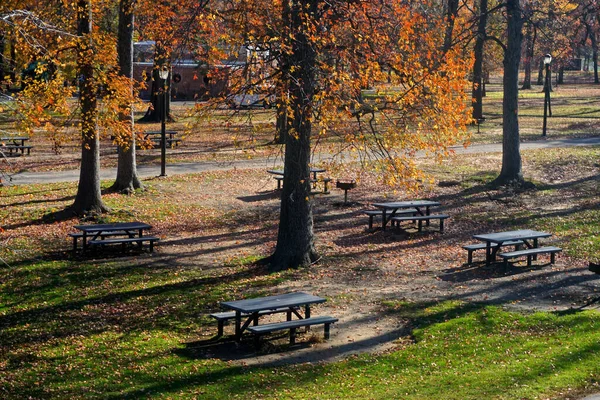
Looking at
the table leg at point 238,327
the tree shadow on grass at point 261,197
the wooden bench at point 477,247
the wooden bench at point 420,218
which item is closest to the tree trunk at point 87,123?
the tree shadow on grass at point 261,197

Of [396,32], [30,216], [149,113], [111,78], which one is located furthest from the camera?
[149,113]

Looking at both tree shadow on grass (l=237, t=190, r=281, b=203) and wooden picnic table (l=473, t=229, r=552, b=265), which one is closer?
wooden picnic table (l=473, t=229, r=552, b=265)

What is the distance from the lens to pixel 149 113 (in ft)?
138

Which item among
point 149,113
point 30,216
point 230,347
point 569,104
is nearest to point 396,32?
point 230,347

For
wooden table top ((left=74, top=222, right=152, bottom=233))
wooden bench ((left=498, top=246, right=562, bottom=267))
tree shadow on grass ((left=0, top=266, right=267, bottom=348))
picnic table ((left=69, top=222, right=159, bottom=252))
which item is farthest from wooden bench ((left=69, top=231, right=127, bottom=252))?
wooden bench ((left=498, top=246, right=562, bottom=267))

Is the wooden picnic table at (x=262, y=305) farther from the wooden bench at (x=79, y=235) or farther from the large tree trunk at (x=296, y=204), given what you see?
the wooden bench at (x=79, y=235)

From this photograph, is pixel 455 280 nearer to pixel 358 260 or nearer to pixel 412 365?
pixel 358 260

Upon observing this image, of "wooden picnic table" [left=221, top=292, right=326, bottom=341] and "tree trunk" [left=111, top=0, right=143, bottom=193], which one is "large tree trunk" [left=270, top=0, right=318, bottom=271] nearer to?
"wooden picnic table" [left=221, top=292, right=326, bottom=341]

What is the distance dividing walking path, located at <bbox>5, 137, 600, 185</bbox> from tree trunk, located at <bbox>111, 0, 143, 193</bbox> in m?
2.48

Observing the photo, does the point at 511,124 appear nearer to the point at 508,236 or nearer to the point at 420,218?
the point at 420,218

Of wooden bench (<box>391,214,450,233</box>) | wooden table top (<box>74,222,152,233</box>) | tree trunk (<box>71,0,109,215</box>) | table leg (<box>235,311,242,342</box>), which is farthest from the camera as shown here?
wooden bench (<box>391,214,450,233</box>)

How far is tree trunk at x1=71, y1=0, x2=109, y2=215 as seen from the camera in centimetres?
1647

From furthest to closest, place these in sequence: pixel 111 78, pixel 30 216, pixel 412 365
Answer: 1. pixel 30 216
2. pixel 111 78
3. pixel 412 365

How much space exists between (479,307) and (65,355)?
6189mm
